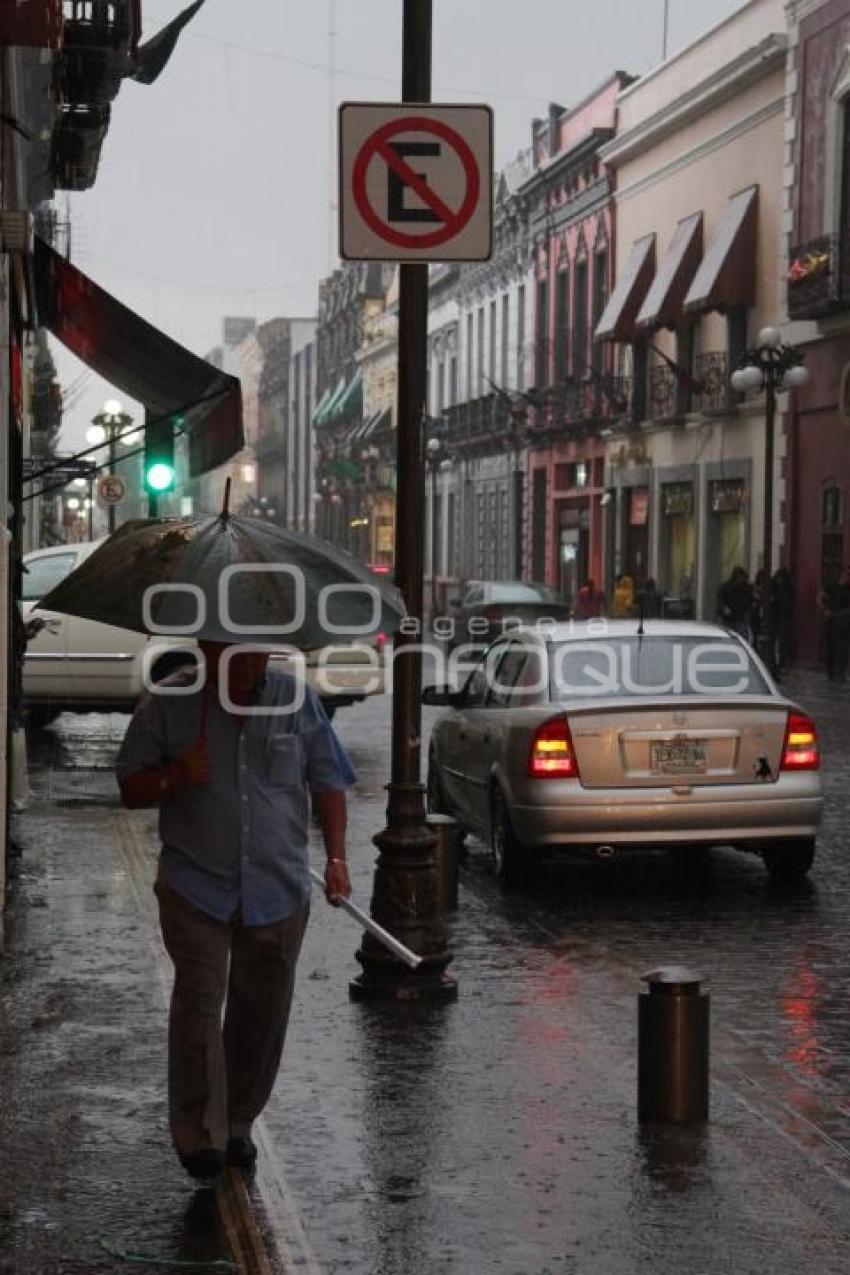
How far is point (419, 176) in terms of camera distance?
942 centimetres

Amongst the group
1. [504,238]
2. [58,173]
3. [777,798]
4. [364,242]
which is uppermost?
[504,238]

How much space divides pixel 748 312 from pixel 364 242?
34.5m

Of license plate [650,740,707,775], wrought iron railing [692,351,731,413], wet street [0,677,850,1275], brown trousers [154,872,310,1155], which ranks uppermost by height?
wrought iron railing [692,351,731,413]

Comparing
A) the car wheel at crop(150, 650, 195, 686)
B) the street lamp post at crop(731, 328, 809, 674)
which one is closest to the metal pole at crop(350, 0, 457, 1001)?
the car wheel at crop(150, 650, 195, 686)

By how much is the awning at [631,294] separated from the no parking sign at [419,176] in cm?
3941

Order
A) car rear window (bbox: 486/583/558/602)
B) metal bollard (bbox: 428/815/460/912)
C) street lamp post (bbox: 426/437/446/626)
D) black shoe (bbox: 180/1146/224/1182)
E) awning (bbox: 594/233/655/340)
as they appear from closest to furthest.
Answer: black shoe (bbox: 180/1146/224/1182), metal bollard (bbox: 428/815/460/912), car rear window (bbox: 486/583/558/602), awning (bbox: 594/233/655/340), street lamp post (bbox: 426/437/446/626)

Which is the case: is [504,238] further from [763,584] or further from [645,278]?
[763,584]

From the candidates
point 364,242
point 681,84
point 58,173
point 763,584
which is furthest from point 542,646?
point 681,84

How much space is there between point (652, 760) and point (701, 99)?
34.7 m

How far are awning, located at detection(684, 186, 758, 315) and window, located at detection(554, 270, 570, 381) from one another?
47.0ft

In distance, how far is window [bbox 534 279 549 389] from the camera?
Result: 197 ft

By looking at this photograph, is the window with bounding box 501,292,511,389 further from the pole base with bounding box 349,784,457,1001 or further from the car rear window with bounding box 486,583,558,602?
the pole base with bounding box 349,784,457,1001

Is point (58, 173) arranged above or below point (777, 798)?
above

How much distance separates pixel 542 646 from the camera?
43.9 ft
